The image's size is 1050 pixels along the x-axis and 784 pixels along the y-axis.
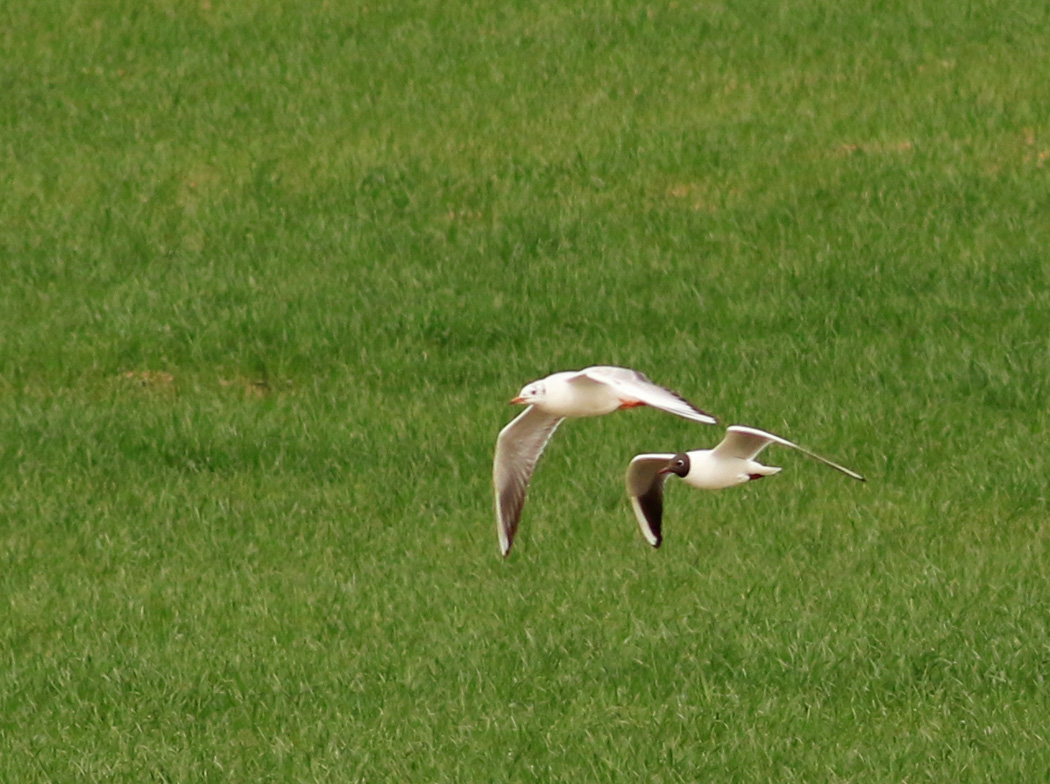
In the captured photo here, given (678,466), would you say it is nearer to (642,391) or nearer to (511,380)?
(642,391)

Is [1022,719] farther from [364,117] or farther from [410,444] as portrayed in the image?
[364,117]

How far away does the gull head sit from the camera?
477 centimetres

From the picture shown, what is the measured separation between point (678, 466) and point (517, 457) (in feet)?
3.63

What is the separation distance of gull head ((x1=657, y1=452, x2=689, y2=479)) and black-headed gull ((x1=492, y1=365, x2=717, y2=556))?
18 cm

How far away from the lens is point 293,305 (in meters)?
15.5

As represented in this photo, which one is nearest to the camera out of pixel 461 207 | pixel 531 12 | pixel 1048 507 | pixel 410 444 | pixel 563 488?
pixel 1048 507

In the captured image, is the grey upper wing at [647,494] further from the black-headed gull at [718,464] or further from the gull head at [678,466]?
the gull head at [678,466]

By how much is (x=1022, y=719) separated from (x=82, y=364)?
8779 mm

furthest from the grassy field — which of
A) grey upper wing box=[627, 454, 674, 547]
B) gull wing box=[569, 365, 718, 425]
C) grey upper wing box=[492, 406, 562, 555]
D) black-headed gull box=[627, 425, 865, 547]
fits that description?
gull wing box=[569, 365, 718, 425]

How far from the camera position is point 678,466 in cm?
480

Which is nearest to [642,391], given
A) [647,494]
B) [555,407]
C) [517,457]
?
[555,407]

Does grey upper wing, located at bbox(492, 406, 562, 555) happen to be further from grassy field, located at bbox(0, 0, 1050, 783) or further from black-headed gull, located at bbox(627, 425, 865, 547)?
→ grassy field, located at bbox(0, 0, 1050, 783)

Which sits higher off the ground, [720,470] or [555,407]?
[555,407]

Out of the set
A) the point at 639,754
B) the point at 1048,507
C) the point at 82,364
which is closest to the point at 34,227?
the point at 82,364
